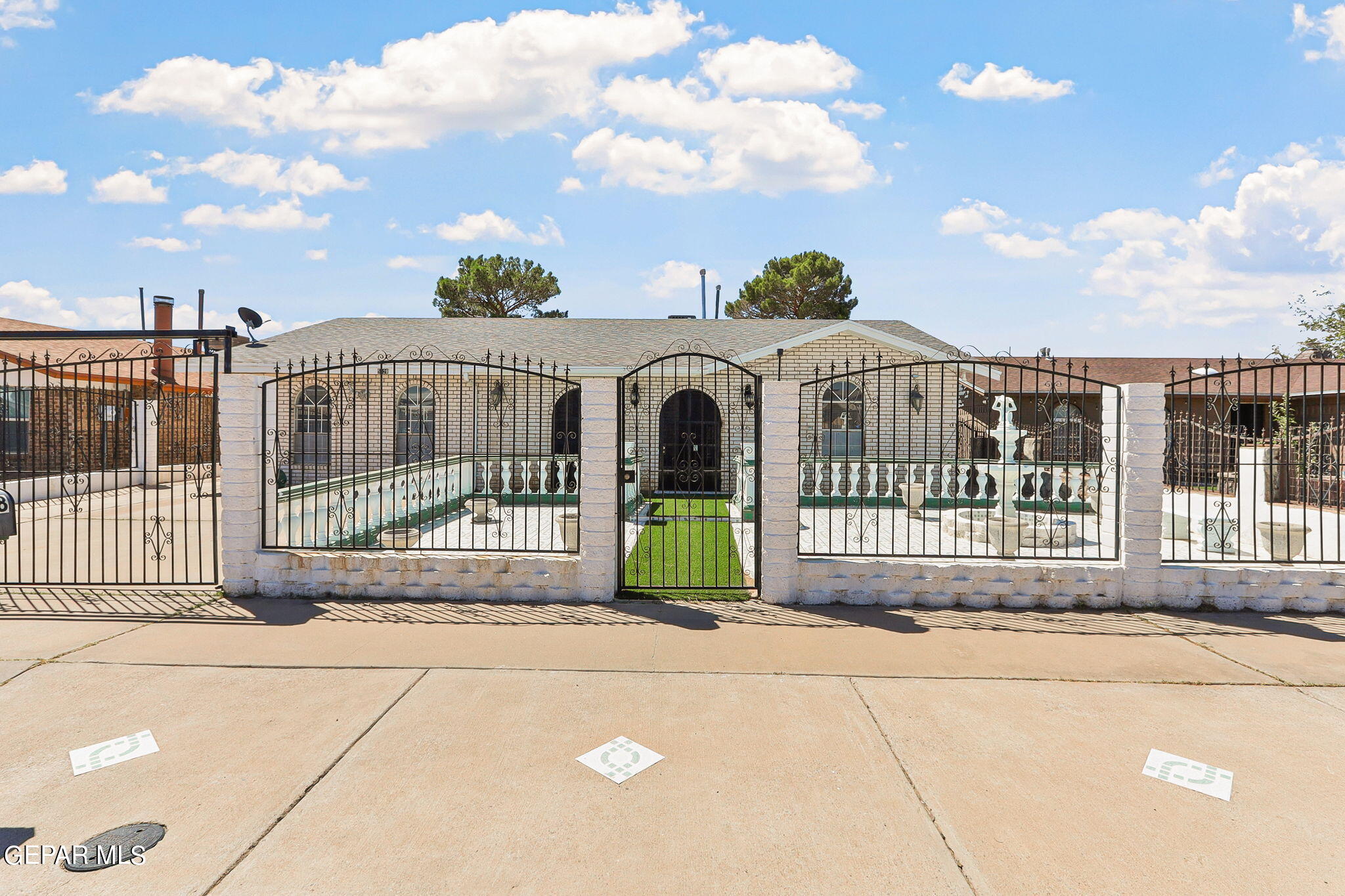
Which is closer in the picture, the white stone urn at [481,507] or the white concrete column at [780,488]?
the white concrete column at [780,488]

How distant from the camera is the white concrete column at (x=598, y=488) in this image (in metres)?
6.93

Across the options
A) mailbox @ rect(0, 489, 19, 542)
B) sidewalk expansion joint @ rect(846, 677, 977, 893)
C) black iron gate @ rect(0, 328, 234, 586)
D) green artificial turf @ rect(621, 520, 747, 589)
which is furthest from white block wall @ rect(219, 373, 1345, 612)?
sidewalk expansion joint @ rect(846, 677, 977, 893)

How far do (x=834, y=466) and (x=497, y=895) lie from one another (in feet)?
43.2

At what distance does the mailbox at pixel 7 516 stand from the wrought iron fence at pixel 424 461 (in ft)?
6.67

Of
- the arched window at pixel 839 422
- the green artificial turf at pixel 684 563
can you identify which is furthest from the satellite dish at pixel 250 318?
the arched window at pixel 839 422

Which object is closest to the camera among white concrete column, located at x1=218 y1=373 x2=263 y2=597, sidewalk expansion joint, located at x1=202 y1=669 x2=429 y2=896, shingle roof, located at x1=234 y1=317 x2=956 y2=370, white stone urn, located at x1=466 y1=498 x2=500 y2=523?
sidewalk expansion joint, located at x1=202 y1=669 x2=429 y2=896

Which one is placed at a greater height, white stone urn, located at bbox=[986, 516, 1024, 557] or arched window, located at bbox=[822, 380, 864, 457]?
arched window, located at bbox=[822, 380, 864, 457]

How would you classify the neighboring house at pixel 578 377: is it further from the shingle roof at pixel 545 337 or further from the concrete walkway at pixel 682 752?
the concrete walkway at pixel 682 752

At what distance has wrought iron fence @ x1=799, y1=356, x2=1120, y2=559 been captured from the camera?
8172 mm

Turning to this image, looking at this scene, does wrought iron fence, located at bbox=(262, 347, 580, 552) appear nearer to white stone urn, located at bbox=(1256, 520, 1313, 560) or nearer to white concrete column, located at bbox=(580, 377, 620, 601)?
white concrete column, located at bbox=(580, 377, 620, 601)

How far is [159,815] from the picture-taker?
10.8ft

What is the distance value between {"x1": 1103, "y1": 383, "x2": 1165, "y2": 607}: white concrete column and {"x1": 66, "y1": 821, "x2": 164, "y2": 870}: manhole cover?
25.4 feet

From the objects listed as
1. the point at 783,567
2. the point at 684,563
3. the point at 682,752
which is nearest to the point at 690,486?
the point at 783,567

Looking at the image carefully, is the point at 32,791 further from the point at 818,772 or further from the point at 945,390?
the point at 945,390
